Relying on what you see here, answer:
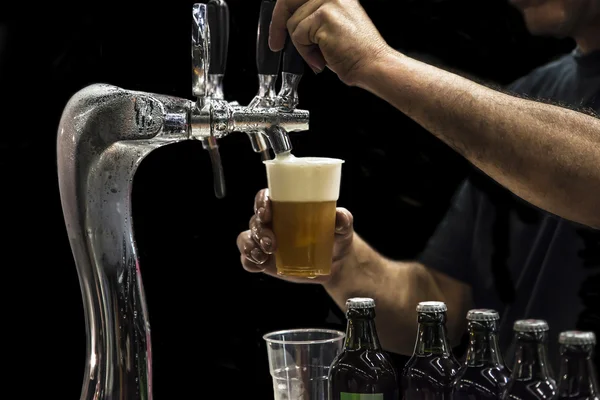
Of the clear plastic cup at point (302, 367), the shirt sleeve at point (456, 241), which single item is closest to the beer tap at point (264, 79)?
the clear plastic cup at point (302, 367)

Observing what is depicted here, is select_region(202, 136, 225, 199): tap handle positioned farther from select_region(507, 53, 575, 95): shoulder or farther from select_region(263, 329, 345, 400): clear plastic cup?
select_region(507, 53, 575, 95): shoulder

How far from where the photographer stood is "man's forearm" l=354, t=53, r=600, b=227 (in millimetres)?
1229

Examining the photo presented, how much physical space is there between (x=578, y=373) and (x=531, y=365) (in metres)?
0.05

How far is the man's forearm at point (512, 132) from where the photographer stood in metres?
1.23

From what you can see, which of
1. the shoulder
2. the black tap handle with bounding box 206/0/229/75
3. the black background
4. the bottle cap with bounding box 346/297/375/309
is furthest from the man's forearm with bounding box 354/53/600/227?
the black background

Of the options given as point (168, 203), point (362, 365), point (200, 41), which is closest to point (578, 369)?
point (362, 365)

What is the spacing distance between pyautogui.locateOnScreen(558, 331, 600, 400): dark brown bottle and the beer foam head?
462mm

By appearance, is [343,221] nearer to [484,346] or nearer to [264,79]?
[264,79]

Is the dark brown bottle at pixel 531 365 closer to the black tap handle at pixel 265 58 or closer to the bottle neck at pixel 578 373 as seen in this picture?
the bottle neck at pixel 578 373

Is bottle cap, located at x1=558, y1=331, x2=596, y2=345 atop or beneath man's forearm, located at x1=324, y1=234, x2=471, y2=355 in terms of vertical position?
atop

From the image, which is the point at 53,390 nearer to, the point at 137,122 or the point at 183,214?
the point at 183,214

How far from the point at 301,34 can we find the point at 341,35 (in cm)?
7

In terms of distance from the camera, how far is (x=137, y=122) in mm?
1043

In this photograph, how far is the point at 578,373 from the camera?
79cm
